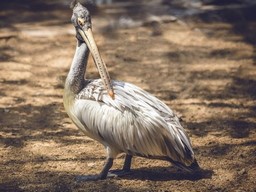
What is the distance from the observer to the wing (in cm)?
489

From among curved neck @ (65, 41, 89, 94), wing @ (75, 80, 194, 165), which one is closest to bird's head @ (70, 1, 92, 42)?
curved neck @ (65, 41, 89, 94)

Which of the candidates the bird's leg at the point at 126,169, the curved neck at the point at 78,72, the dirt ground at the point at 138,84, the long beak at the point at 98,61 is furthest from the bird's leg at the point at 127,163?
the curved neck at the point at 78,72

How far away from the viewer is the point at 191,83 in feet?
26.1

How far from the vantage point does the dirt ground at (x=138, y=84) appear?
17.4 ft

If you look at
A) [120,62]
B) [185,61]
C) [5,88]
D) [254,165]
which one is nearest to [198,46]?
[185,61]

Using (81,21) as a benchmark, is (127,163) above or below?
below

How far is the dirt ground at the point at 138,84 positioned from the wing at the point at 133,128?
0.37 meters

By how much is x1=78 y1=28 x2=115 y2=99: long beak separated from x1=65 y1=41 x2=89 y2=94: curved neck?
4.6 inches

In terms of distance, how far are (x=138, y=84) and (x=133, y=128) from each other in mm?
3045

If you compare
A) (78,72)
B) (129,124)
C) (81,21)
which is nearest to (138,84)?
(78,72)

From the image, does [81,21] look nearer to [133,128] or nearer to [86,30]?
[86,30]

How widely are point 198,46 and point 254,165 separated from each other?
415cm

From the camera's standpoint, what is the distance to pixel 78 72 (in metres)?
5.24

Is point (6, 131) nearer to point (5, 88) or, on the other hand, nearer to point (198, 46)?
point (5, 88)
